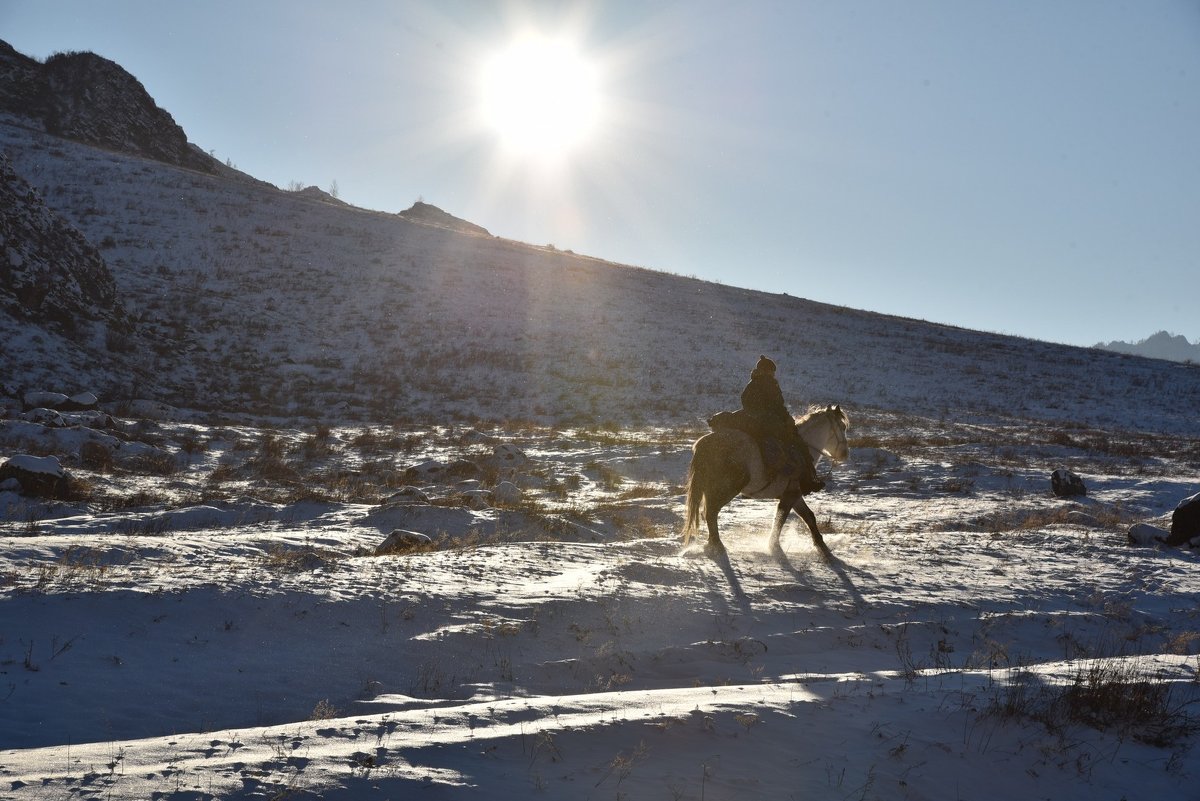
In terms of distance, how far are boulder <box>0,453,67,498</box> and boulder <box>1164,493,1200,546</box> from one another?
1774 cm

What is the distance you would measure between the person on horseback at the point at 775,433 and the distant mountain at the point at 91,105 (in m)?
60.7

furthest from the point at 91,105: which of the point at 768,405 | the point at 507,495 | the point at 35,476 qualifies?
the point at 768,405

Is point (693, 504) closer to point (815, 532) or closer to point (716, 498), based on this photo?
point (716, 498)

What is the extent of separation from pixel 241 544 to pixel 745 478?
271 inches

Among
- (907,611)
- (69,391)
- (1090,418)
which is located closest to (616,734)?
(907,611)

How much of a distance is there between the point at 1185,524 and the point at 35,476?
60.1 feet

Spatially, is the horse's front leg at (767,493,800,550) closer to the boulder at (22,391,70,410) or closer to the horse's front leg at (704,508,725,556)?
the horse's front leg at (704,508,725,556)

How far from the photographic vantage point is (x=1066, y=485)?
49.1 feet

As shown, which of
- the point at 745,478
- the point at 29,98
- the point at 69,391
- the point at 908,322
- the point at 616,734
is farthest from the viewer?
the point at 908,322

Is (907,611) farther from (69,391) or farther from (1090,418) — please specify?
(1090,418)

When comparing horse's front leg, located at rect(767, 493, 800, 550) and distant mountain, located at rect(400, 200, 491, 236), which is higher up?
distant mountain, located at rect(400, 200, 491, 236)

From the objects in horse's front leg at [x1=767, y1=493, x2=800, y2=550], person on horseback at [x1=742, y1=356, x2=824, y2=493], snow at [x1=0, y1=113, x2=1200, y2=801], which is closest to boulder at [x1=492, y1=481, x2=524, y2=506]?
snow at [x1=0, y1=113, x2=1200, y2=801]

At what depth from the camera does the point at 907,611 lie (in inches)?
306

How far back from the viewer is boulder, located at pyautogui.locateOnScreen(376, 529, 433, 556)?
30.8 feet
